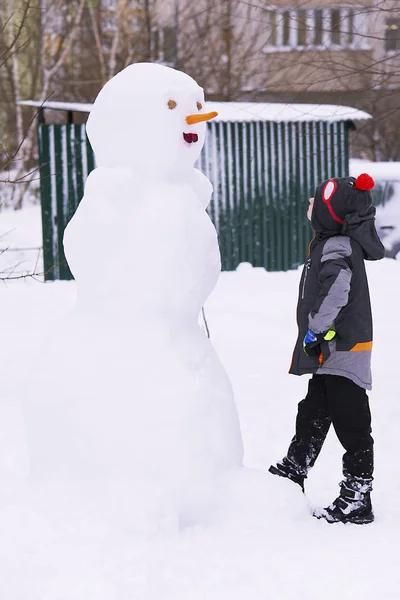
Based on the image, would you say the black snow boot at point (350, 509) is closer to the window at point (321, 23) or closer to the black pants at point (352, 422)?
the black pants at point (352, 422)

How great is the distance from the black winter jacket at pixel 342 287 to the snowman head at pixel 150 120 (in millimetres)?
700

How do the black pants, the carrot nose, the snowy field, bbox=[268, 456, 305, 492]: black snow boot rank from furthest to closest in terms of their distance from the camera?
bbox=[268, 456, 305, 492]: black snow boot, the black pants, the carrot nose, the snowy field

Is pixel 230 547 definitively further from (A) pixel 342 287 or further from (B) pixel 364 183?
(B) pixel 364 183

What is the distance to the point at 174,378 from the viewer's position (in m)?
3.53

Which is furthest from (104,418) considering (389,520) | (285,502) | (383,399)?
(383,399)

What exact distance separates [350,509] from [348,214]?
53.5 inches

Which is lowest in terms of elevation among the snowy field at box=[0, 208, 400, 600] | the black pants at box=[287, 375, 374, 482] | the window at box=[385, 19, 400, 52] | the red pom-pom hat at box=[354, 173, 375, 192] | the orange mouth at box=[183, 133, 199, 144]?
the snowy field at box=[0, 208, 400, 600]

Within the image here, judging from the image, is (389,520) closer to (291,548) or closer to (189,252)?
(291,548)

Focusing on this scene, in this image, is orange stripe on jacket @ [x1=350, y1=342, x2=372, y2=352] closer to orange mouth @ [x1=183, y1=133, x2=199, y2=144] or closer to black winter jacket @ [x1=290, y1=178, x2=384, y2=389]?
black winter jacket @ [x1=290, y1=178, x2=384, y2=389]

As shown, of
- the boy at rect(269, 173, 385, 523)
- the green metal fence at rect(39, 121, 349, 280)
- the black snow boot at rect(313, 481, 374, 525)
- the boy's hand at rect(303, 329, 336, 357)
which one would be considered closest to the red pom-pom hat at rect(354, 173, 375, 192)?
the boy at rect(269, 173, 385, 523)

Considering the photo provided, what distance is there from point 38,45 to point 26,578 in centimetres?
1659

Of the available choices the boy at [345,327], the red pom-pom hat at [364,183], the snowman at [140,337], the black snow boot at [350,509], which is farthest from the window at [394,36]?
the black snow boot at [350,509]

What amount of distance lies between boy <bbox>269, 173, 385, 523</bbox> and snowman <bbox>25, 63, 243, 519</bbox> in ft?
1.55

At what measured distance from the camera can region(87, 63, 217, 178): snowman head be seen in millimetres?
3631
